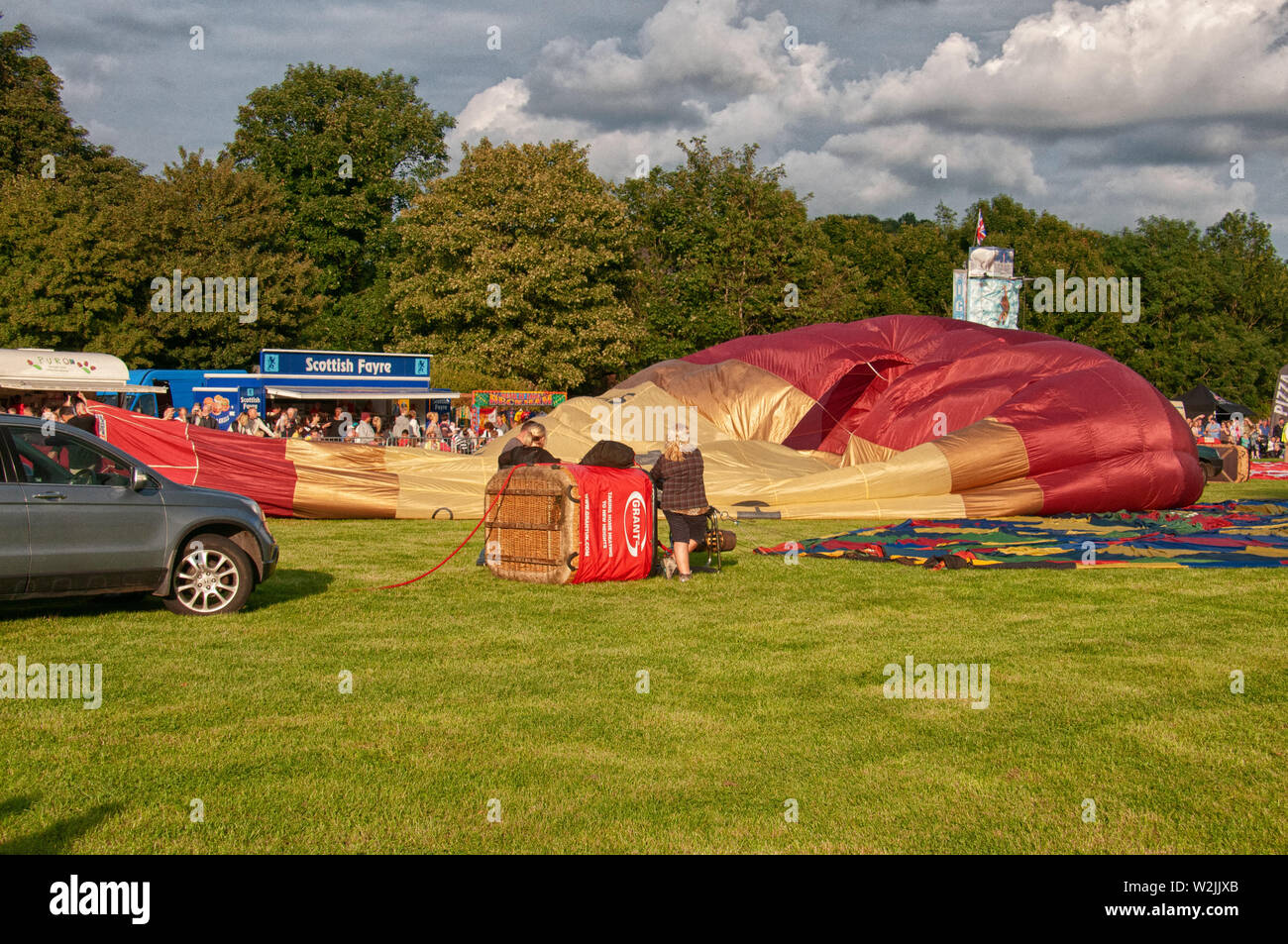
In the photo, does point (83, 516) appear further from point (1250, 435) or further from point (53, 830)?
point (1250, 435)

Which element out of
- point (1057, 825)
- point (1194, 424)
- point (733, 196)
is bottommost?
point (1057, 825)

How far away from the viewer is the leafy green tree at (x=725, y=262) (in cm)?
4825

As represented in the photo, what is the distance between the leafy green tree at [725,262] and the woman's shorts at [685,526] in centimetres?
3644

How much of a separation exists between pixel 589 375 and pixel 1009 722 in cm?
3995

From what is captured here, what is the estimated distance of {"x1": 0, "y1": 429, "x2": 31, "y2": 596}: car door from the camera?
8.38m

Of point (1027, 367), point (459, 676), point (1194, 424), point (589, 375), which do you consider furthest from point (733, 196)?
point (459, 676)

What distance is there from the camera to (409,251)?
154 feet

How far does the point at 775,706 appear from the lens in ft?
22.3

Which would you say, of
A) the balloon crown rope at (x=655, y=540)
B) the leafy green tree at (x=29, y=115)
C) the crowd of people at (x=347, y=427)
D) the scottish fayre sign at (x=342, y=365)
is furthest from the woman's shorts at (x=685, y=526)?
the leafy green tree at (x=29, y=115)

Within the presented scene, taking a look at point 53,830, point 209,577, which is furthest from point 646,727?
point 209,577

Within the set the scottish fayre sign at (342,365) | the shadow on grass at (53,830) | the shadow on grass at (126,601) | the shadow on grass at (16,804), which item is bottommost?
the shadow on grass at (53,830)

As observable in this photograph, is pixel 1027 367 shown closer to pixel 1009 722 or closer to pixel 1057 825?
pixel 1009 722

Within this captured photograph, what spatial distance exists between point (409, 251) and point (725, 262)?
13.6 meters

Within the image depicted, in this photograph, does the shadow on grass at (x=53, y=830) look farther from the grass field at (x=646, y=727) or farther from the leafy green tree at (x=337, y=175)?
the leafy green tree at (x=337, y=175)
